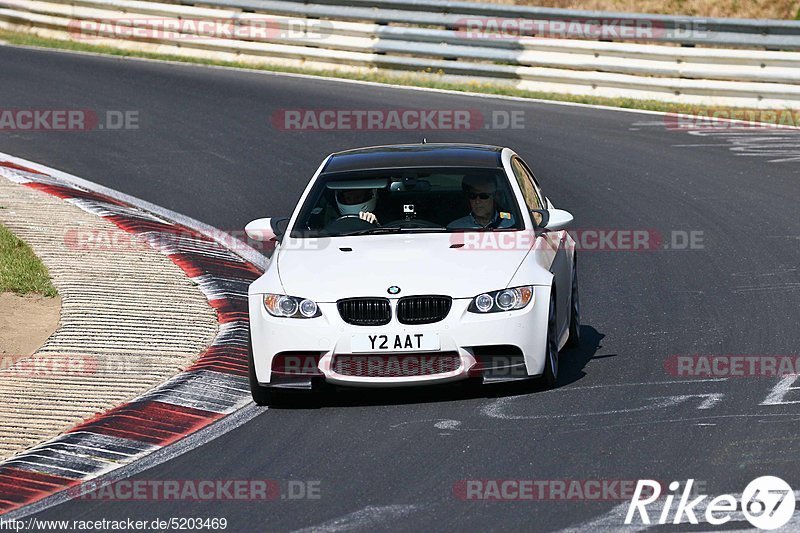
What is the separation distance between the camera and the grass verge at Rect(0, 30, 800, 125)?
792 inches

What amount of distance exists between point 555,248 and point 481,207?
58cm

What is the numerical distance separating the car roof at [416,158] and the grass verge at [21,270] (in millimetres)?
2716

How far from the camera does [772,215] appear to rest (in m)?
14.4

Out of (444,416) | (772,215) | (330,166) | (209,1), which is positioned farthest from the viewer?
(209,1)

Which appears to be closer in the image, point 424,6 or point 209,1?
point 424,6

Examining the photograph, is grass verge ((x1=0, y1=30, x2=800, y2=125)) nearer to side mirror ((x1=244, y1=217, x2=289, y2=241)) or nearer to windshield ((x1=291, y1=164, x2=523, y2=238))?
windshield ((x1=291, y1=164, x2=523, y2=238))

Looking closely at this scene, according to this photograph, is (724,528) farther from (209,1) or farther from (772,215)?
(209,1)

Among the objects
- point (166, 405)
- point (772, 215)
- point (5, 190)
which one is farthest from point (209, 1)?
point (166, 405)

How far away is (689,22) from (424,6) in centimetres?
427

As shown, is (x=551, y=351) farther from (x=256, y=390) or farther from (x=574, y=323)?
(x=256, y=390)

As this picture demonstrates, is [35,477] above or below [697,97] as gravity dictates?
below

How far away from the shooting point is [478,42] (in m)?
22.0

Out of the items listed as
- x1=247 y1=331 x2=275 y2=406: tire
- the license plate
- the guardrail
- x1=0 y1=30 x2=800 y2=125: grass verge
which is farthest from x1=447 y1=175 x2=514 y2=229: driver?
the guardrail

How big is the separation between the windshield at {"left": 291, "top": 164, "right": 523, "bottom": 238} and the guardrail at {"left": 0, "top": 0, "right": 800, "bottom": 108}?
10955 millimetres
